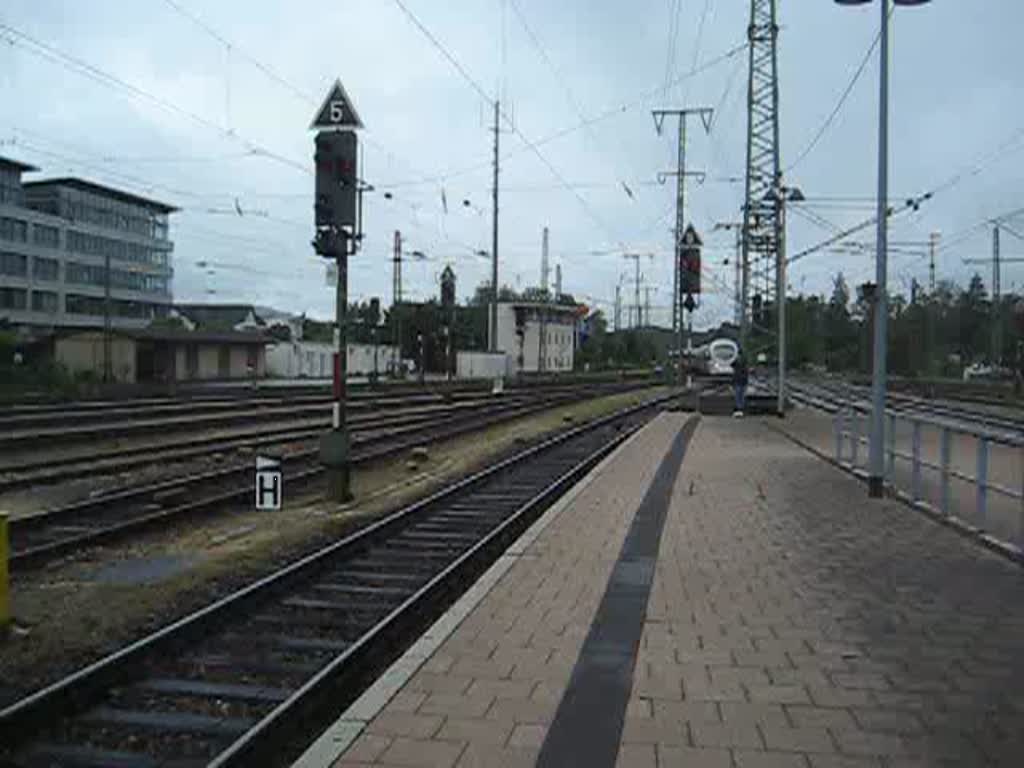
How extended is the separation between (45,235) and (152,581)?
101240 millimetres

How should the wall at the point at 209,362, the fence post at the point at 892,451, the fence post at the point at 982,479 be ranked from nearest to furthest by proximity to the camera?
the fence post at the point at 982,479 → the fence post at the point at 892,451 → the wall at the point at 209,362

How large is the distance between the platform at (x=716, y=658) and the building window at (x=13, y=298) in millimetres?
93904

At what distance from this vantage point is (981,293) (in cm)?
10644

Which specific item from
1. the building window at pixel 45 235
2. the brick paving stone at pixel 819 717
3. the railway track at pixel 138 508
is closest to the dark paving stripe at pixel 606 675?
the brick paving stone at pixel 819 717

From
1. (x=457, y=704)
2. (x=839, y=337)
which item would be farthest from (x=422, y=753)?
(x=839, y=337)

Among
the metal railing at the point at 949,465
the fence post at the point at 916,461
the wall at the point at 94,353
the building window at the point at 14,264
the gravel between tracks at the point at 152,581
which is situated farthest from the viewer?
the building window at the point at 14,264

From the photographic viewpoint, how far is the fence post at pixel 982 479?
10695 millimetres

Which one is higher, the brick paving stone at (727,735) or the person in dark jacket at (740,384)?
the person in dark jacket at (740,384)

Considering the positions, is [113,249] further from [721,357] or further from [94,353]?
[721,357]

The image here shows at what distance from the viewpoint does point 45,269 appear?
332ft

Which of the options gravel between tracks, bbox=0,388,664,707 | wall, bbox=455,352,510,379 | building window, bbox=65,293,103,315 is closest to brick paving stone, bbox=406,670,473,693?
gravel between tracks, bbox=0,388,664,707

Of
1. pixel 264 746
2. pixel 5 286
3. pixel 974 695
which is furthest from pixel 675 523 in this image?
pixel 5 286

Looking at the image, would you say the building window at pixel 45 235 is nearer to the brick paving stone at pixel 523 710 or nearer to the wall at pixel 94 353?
the wall at pixel 94 353

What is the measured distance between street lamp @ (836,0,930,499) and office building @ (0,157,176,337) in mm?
84346
